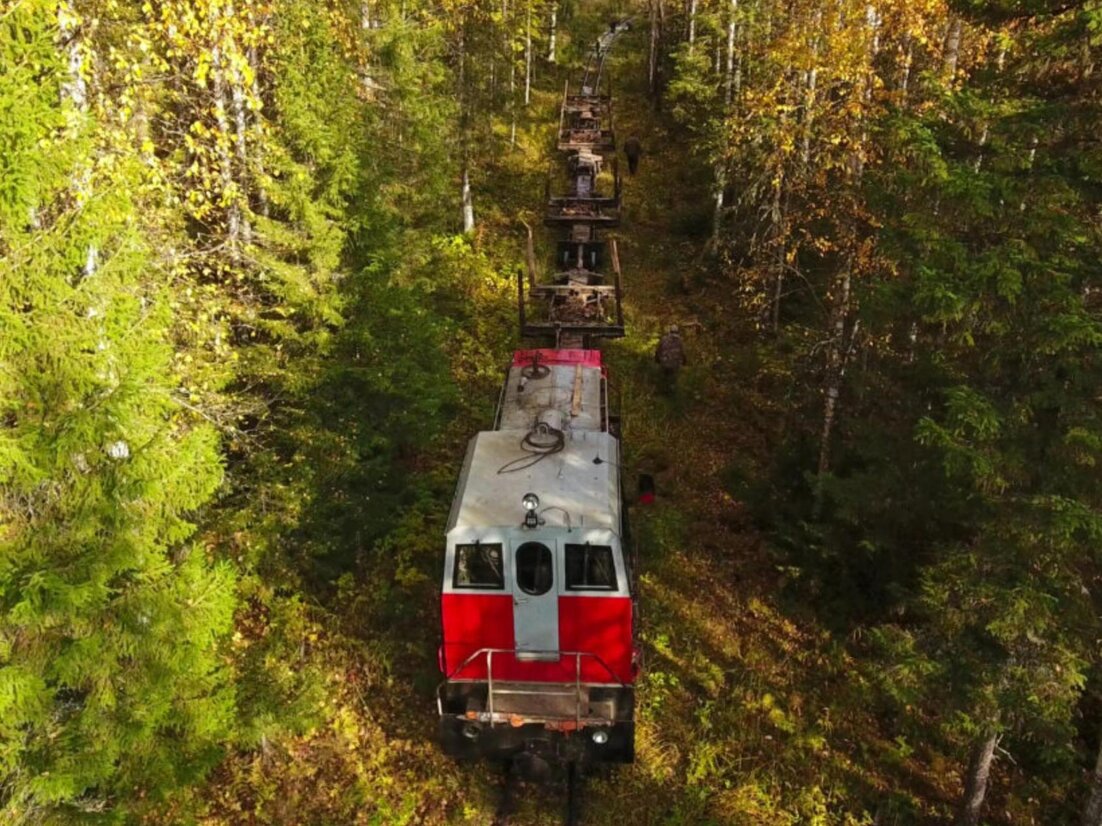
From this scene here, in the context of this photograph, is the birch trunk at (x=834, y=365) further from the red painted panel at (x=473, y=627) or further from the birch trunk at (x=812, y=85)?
the red painted panel at (x=473, y=627)

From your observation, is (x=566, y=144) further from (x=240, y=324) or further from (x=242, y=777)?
(x=242, y=777)

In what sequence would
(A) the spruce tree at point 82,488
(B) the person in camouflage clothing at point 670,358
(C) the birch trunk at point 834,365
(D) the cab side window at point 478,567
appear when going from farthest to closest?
(B) the person in camouflage clothing at point 670,358
(C) the birch trunk at point 834,365
(D) the cab side window at point 478,567
(A) the spruce tree at point 82,488

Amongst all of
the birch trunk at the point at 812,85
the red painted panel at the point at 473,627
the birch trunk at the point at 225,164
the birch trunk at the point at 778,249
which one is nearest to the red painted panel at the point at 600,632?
the red painted panel at the point at 473,627

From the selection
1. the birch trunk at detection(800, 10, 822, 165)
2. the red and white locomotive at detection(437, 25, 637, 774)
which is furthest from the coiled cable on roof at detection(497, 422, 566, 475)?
the birch trunk at detection(800, 10, 822, 165)

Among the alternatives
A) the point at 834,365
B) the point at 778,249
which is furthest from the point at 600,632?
the point at 778,249

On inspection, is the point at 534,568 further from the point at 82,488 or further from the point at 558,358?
the point at 558,358

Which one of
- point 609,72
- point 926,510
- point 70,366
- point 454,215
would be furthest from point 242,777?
point 609,72

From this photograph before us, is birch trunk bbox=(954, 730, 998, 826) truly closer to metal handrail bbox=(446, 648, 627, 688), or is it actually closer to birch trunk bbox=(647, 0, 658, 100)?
metal handrail bbox=(446, 648, 627, 688)
